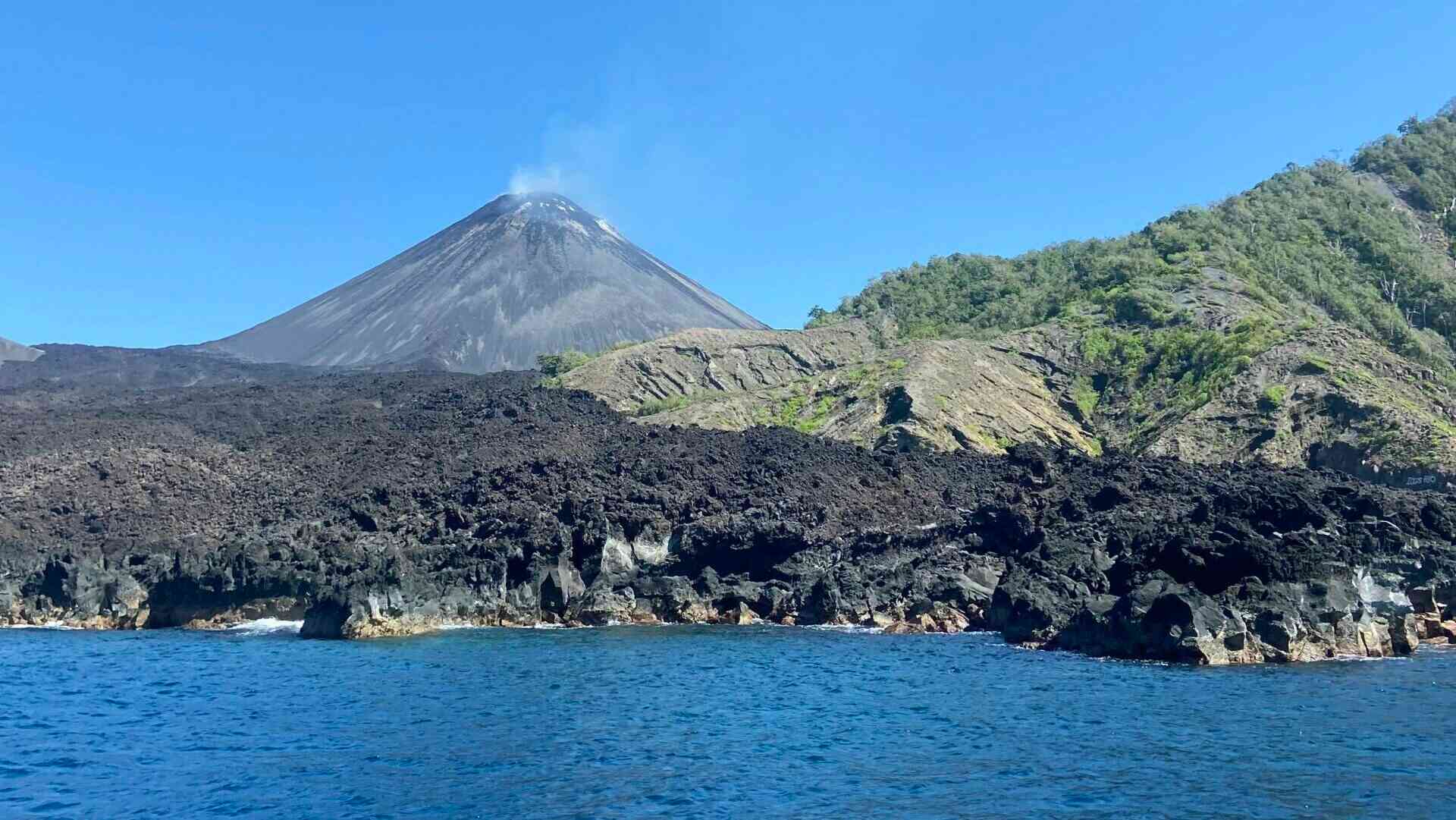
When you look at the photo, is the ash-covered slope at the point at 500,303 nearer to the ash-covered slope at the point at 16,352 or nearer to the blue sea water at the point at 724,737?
the ash-covered slope at the point at 16,352

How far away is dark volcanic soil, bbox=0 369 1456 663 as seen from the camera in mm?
43594

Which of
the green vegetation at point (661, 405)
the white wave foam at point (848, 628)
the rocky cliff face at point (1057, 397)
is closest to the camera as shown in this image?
the white wave foam at point (848, 628)

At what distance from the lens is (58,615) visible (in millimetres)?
60625

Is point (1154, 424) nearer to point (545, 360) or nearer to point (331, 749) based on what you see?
point (545, 360)

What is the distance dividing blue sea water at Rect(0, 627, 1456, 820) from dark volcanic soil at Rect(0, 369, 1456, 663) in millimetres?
4329

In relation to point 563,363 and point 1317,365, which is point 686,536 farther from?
point 563,363

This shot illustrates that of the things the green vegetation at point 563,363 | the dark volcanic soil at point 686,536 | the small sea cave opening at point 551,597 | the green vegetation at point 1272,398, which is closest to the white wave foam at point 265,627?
the dark volcanic soil at point 686,536

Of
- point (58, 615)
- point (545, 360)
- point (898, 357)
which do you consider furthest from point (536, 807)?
point (545, 360)

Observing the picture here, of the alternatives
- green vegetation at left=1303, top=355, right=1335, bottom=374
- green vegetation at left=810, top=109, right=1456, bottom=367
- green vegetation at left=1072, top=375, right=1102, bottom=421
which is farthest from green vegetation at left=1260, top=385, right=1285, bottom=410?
green vegetation at left=810, top=109, right=1456, bottom=367

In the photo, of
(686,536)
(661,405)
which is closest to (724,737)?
(686,536)

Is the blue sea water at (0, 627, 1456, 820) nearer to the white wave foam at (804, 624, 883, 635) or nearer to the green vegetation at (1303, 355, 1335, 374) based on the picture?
the white wave foam at (804, 624, 883, 635)

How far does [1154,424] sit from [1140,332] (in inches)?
717

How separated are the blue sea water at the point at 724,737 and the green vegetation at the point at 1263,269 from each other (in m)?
77.7

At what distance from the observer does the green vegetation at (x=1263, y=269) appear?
110688 millimetres
